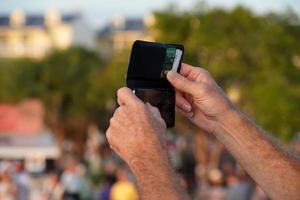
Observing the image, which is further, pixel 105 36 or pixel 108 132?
pixel 105 36

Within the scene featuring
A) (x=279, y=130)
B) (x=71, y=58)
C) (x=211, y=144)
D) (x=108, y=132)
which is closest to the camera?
(x=108, y=132)

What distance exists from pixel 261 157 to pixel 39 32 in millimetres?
84840

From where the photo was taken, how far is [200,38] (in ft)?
110

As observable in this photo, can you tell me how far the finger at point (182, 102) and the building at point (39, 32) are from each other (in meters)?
78.8

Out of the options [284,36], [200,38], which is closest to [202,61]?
[200,38]

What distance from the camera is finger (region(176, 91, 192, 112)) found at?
9.52ft

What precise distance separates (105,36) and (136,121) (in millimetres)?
89684

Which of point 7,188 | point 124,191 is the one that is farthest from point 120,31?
point 124,191

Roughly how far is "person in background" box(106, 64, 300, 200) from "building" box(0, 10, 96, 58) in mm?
78917

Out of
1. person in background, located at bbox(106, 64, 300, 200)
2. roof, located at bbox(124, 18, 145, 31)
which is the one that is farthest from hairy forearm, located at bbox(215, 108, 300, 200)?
roof, located at bbox(124, 18, 145, 31)

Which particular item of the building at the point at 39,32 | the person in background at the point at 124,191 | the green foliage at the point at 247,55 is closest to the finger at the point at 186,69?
the person in background at the point at 124,191

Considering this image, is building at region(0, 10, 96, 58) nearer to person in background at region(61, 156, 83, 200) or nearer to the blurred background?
the blurred background

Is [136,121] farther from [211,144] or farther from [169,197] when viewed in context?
[211,144]

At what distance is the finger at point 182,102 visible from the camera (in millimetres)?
2900
